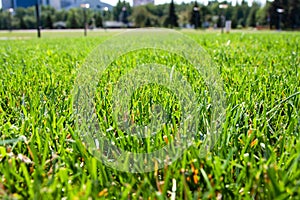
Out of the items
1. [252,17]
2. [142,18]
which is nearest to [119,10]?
[142,18]

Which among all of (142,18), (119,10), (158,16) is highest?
(119,10)

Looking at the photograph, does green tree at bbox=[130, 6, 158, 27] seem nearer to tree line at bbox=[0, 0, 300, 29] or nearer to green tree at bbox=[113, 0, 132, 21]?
tree line at bbox=[0, 0, 300, 29]

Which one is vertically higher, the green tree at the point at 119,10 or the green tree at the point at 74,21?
the green tree at the point at 119,10

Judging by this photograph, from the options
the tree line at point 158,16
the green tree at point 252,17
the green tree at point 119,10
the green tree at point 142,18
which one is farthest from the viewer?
the green tree at point 119,10

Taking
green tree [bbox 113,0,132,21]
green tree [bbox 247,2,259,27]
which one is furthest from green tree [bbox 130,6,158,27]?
green tree [bbox 247,2,259,27]

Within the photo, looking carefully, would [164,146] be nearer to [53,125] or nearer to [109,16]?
[53,125]

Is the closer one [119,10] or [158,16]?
[158,16]

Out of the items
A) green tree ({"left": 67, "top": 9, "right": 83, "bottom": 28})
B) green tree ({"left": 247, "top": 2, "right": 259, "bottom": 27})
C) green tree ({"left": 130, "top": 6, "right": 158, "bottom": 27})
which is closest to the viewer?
green tree ({"left": 130, "top": 6, "right": 158, "bottom": 27})

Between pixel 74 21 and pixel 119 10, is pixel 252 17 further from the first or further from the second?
pixel 74 21

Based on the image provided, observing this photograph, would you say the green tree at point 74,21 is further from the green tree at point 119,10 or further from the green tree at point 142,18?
the green tree at point 142,18

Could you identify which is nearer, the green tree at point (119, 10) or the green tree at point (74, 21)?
the green tree at point (74, 21)

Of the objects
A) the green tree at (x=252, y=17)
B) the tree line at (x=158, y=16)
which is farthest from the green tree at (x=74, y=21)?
the green tree at (x=252, y=17)
